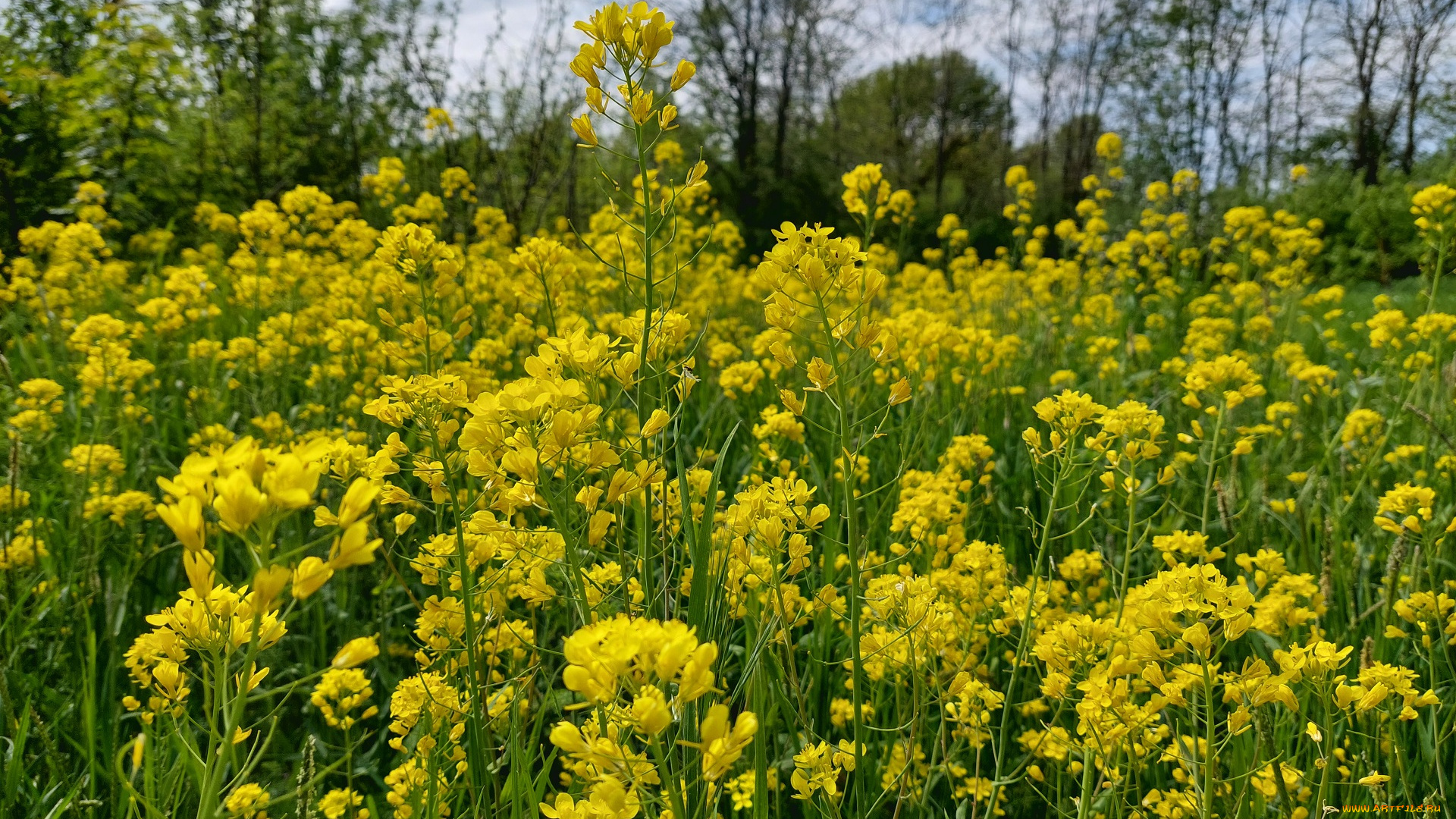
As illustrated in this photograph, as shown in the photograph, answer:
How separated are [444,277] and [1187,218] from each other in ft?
21.2

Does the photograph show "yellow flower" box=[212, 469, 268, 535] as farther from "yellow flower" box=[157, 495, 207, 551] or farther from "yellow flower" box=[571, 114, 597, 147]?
"yellow flower" box=[571, 114, 597, 147]

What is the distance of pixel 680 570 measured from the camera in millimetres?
1589

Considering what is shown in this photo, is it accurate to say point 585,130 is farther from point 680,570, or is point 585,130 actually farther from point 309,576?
point 309,576

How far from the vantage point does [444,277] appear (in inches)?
72.7

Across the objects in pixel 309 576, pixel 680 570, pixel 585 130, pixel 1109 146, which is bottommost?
pixel 680 570

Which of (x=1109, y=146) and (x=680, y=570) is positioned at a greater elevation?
(x=1109, y=146)

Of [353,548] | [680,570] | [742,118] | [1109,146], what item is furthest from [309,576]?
[742,118]

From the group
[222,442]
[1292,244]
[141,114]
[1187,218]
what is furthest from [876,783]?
[141,114]

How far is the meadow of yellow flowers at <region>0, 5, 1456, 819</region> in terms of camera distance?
111 centimetres

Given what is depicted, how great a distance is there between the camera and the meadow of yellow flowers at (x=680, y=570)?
1.11 m

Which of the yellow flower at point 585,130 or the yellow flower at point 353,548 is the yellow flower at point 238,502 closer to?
the yellow flower at point 353,548

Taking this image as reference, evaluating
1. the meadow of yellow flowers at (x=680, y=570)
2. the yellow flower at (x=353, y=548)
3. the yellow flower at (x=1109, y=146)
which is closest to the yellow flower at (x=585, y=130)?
the meadow of yellow flowers at (x=680, y=570)

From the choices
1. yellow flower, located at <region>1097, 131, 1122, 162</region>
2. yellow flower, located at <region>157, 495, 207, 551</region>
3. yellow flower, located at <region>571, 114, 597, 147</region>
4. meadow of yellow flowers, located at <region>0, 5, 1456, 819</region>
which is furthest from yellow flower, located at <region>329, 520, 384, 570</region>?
yellow flower, located at <region>1097, 131, 1122, 162</region>

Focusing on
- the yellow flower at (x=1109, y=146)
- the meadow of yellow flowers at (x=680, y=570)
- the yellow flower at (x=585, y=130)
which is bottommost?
the meadow of yellow flowers at (x=680, y=570)
